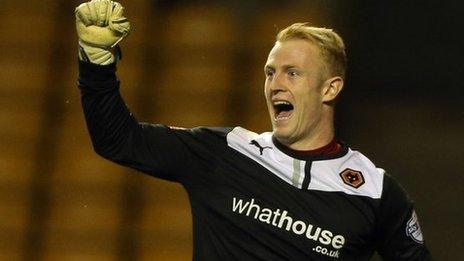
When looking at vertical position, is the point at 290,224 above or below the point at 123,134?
below

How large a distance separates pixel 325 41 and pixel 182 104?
4.50 feet

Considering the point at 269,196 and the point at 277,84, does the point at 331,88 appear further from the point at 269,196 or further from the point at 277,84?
the point at 269,196

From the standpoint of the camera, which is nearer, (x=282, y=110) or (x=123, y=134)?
(x=123, y=134)

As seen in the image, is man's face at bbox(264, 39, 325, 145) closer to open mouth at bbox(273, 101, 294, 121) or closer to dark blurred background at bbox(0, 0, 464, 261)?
open mouth at bbox(273, 101, 294, 121)

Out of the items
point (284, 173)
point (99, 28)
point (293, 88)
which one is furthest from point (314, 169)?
point (99, 28)

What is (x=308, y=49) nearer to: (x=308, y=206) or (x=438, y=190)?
(x=308, y=206)

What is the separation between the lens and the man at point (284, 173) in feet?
6.00

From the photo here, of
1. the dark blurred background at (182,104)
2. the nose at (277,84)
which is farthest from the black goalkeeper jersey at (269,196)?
the dark blurred background at (182,104)

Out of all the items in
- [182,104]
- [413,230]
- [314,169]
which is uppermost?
[314,169]

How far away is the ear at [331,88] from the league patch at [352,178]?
17cm

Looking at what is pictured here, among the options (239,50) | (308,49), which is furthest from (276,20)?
(308,49)

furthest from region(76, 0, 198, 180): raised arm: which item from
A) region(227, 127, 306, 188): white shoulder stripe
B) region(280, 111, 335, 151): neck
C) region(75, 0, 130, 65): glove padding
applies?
region(280, 111, 335, 151): neck

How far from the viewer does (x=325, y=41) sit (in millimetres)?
2008

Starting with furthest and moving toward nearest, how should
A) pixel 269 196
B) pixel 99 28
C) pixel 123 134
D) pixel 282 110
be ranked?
pixel 282 110, pixel 269 196, pixel 123 134, pixel 99 28
